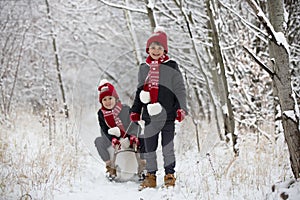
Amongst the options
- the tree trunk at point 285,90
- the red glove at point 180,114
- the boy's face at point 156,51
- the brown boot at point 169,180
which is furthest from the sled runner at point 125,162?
the tree trunk at point 285,90

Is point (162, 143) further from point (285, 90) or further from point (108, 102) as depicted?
point (285, 90)

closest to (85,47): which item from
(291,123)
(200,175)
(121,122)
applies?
(121,122)

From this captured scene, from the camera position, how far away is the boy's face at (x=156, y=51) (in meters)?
3.22

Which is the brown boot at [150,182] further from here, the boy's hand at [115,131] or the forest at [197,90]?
the boy's hand at [115,131]

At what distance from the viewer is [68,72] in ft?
43.6

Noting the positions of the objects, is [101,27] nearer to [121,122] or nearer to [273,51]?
[121,122]

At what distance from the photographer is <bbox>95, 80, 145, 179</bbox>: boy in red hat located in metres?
3.80

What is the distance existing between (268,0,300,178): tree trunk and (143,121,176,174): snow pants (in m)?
1.08

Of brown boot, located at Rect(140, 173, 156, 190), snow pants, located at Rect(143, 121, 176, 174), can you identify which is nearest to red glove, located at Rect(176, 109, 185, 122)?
snow pants, located at Rect(143, 121, 176, 174)

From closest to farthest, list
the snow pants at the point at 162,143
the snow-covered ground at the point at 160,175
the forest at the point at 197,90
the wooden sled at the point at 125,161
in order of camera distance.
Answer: the forest at the point at 197,90, the snow-covered ground at the point at 160,175, the snow pants at the point at 162,143, the wooden sled at the point at 125,161

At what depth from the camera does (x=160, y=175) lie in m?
3.80

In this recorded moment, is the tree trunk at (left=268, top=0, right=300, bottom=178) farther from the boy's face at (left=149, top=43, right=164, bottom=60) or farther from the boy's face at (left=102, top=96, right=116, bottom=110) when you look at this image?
the boy's face at (left=102, top=96, right=116, bottom=110)

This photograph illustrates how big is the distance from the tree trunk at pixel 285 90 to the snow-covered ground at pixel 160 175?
0.25 m

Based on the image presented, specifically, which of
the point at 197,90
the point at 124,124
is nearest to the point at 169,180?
the point at 124,124
